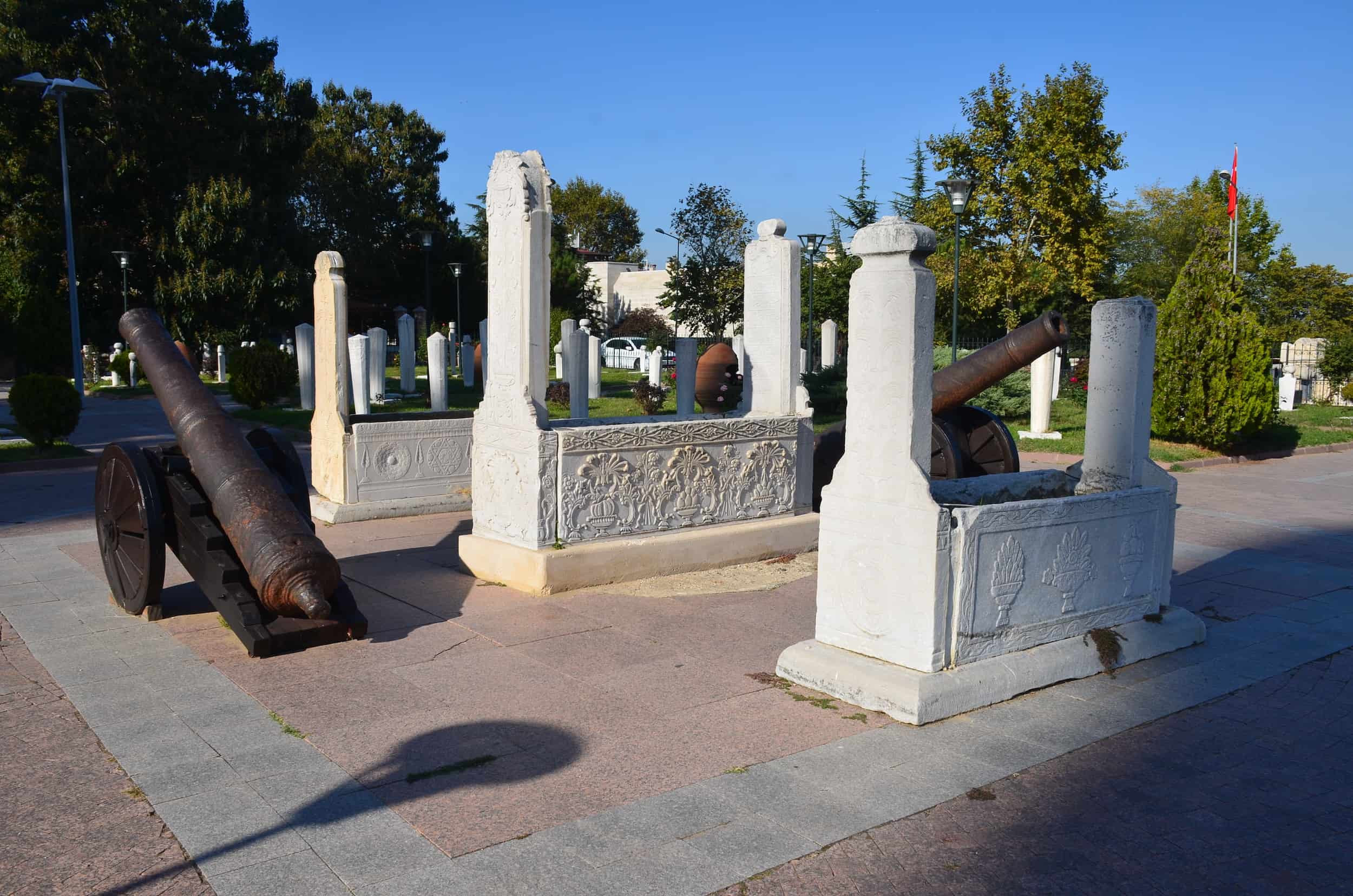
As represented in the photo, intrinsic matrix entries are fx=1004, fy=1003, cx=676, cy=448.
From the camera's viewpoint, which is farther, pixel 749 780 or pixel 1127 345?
pixel 1127 345

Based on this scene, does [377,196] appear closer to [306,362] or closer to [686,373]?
[306,362]

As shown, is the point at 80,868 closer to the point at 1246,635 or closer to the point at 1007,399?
the point at 1246,635

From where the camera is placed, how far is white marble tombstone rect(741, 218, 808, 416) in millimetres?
8680

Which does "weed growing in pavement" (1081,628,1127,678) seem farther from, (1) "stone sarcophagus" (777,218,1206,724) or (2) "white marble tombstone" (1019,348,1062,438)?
(2) "white marble tombstone" (1019,348,1062,438)

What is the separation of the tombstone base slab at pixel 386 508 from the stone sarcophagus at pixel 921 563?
5.84 meters

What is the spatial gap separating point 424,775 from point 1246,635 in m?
5.00

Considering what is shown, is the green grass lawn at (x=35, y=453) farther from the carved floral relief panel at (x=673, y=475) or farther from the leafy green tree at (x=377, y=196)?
the leafy green tree at (x=377, y=196)

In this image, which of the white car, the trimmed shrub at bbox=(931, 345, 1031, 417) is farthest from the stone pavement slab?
the white car

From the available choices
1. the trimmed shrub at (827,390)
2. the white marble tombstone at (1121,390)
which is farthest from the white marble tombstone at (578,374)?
the white marble tombstone at (1121,390)

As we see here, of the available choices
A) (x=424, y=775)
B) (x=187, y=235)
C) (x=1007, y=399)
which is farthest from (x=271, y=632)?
(x=187, y=235)

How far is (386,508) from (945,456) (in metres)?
5.42

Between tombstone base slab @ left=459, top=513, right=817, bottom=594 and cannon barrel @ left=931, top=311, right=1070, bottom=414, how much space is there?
2066 mm

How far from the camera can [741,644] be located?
19.4ft

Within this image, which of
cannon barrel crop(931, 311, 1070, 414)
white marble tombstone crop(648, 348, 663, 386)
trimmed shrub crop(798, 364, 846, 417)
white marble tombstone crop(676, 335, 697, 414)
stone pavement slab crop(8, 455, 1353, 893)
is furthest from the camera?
white marble tombstone crop(648, 348, 663, 386)
